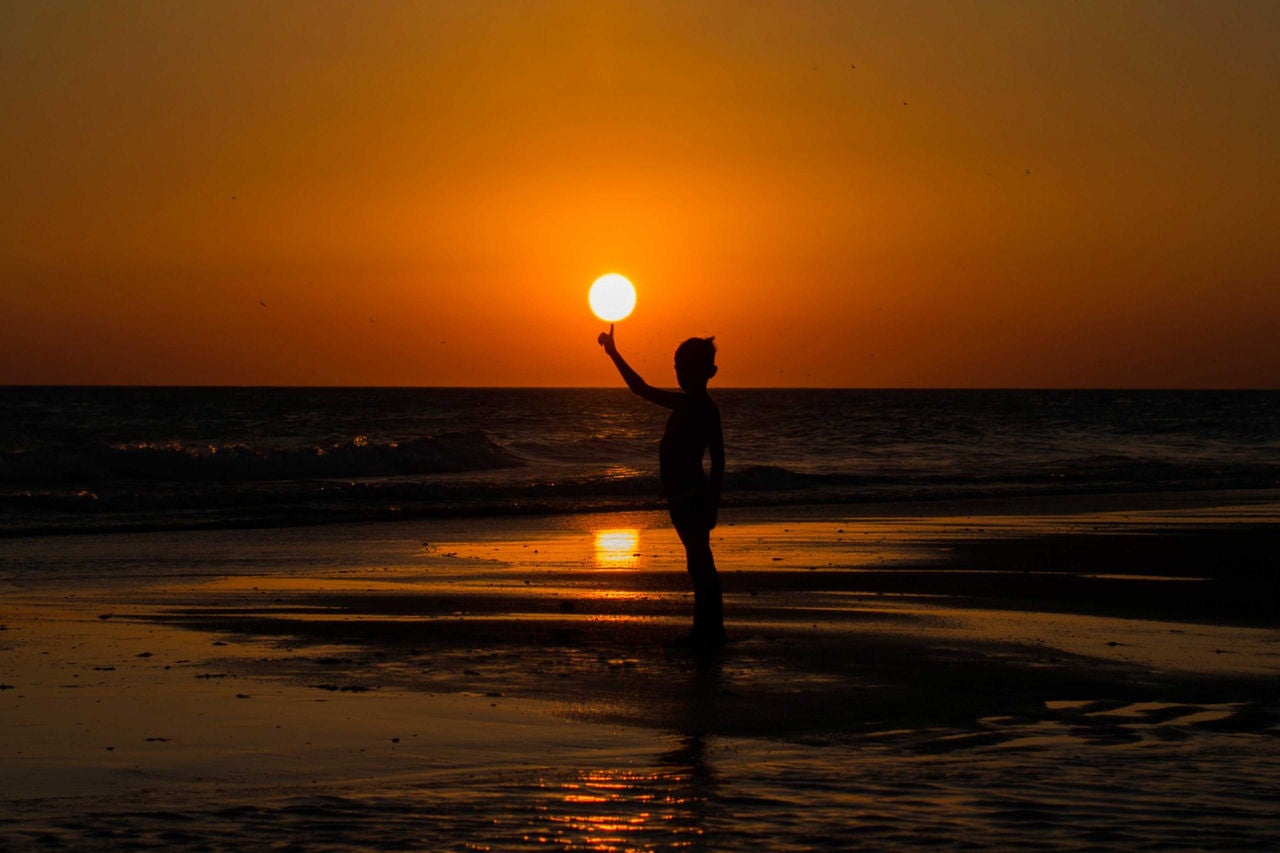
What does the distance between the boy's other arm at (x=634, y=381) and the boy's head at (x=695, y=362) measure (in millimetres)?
108

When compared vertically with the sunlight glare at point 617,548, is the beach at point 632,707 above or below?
below

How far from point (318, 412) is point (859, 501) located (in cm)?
6441

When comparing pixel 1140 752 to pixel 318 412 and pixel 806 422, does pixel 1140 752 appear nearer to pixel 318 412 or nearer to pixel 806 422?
pixel 806 422

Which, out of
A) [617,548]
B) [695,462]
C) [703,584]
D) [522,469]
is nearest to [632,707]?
[703,584]

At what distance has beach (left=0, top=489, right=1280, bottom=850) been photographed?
444 centimetres

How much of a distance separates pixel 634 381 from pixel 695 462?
576 millimetres

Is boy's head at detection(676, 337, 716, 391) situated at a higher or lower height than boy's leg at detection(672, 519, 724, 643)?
higher

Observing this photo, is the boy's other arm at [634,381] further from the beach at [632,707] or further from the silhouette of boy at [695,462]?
the beach at [632,707]

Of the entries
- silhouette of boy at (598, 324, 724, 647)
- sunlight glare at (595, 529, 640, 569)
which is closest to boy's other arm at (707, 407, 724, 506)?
silhouette of boy at (598, 324, 724, 647)

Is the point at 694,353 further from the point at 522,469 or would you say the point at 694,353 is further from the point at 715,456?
the point at 522,469

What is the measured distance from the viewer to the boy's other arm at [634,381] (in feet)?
26.1

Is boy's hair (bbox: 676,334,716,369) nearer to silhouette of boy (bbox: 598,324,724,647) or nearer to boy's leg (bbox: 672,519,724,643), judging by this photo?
silhouette of boy (bbox: 598,324,724,647)

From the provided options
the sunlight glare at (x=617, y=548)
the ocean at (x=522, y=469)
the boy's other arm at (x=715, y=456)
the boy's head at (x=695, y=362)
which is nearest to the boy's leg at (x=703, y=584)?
the boy's other arm at (x=715, y=456)

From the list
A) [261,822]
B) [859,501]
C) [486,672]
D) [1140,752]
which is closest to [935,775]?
[1140,752]
